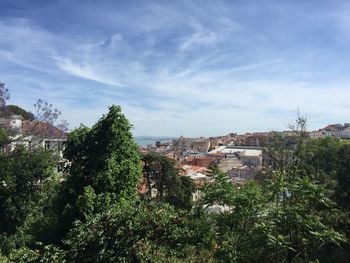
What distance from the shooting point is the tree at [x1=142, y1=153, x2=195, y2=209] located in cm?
2367

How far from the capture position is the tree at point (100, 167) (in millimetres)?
12633

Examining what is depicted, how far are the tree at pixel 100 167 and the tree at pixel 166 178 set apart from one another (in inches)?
363

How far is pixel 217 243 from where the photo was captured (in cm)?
→ 527

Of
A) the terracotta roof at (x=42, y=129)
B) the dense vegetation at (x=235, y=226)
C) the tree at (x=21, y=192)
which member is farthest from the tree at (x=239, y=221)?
the tree at (x=21, y=192)

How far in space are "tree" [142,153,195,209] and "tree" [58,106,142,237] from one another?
9211 mm

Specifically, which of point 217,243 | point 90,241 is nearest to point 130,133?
point 90,241

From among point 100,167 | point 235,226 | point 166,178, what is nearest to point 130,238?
point 235,226

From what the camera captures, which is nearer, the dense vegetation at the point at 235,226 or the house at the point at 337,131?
the dense vegetation at the point at 235,226

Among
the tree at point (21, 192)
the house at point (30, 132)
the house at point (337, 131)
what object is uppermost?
the house at point (337, 131)

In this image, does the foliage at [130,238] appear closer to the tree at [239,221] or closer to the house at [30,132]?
the tree at [239,221]

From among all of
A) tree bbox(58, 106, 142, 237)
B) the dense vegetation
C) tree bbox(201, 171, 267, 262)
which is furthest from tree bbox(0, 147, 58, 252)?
tree bbox(201, 171, 267, 262)

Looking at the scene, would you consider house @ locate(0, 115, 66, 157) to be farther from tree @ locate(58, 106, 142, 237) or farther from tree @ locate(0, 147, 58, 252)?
tree @ locate(58, 106, 142, 237)

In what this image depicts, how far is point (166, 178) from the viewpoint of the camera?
2388 cm

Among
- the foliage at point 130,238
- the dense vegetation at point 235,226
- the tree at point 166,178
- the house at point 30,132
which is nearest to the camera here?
the dense vegetation at point 235,226
